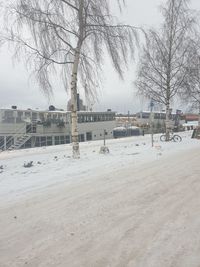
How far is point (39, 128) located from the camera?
45562 mm

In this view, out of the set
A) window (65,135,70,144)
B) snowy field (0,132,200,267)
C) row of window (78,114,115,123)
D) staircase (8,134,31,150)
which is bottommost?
window (65,135,70,144)

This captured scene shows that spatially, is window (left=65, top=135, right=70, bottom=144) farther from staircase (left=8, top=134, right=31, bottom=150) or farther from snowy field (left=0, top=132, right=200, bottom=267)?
snowy field (left=0, top=132, right=200, bottom=267)

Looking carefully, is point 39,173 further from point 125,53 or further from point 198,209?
point 125,53

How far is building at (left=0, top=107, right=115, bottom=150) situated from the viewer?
42.2 meters

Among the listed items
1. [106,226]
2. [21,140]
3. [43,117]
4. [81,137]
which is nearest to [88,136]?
[81,137]

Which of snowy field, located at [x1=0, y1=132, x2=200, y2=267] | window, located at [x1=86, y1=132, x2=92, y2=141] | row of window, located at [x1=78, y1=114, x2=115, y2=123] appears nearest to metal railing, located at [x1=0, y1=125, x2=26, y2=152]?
row of window, located at [x1=78, y1=114, x2=115, y2=123]

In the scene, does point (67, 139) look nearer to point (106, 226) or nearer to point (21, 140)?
point (21, 140)

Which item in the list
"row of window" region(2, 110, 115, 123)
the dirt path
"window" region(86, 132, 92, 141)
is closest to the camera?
the dirt path

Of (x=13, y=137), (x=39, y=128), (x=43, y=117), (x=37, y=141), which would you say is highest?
(x=43, y=117)

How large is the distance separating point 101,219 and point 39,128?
39034 mm

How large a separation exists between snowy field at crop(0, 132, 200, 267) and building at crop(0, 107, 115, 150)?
2914 centimetres

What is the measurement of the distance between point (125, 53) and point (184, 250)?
46.2 feet

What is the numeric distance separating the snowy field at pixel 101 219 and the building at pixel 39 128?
2914 centimetres

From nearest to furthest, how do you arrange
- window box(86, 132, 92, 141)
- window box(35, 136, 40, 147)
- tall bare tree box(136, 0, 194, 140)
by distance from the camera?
tall bare tree box(136, 0, 194, 140)
window box(35, 136, 40, 147)
window box(86, 132, 92, 141)
